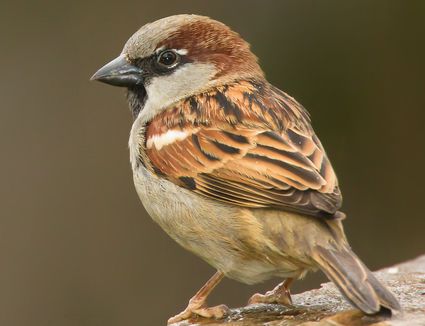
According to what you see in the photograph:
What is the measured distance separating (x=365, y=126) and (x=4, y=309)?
380 cm

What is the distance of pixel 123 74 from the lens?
6762 millimetres

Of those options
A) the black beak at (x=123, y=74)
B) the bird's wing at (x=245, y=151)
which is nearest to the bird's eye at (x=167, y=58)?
the black beak at (x=123, y=74)

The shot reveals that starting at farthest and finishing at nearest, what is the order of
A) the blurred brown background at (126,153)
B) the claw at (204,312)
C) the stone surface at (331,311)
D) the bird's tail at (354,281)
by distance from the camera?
the blurred brown background at (126,153)
the claw at (204,312)
the stone surface at (331,311)
the bird's tail at (354,281)

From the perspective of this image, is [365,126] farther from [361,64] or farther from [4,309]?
[4,309]

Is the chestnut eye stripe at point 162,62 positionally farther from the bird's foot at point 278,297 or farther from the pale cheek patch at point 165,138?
the bird's foot at point 278,297

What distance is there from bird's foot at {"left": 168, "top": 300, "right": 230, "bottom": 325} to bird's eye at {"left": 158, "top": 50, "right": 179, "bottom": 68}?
A: 145cm

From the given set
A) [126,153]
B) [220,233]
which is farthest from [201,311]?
[126,153]

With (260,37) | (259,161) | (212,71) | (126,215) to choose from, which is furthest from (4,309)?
(259,161)

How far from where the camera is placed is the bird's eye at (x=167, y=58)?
22.2 ft

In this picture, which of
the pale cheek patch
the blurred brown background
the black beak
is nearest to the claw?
the pale cheek patch

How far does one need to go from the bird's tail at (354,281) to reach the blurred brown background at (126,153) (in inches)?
190

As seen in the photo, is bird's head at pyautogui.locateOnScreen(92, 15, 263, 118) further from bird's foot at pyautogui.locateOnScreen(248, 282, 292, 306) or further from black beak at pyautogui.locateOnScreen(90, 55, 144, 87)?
bird's foot at pyautogui.locateOnScreen(248, 282, 292, 306)

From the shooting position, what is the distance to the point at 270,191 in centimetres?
578

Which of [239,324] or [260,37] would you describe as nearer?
[239,324]
